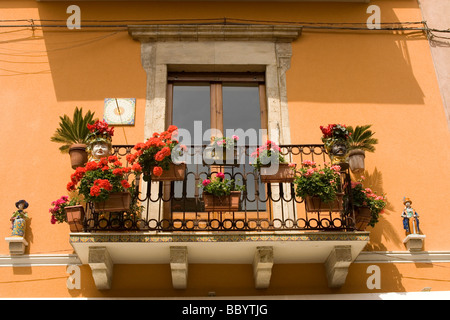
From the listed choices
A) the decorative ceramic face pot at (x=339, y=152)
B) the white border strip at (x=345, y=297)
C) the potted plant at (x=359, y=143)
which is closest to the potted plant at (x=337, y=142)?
the decorative ceramic face pot at (x=339, y=152)

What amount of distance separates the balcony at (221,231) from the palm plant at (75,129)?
0.46m

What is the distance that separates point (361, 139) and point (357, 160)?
33 centimetres

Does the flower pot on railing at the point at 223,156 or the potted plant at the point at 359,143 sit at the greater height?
the potted plant at the point at 359,143

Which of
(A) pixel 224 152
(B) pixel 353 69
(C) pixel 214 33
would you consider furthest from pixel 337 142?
(C) pixel 214 33

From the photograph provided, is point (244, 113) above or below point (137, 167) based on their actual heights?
above

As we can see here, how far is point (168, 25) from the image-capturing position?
8367 mm

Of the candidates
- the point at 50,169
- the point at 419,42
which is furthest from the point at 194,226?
the point at 419,42

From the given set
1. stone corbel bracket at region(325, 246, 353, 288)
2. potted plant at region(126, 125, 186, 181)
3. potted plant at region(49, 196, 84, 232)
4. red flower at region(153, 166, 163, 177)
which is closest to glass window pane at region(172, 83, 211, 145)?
potted plant at region(126, 125, 186, 181)

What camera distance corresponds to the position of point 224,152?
6.93m

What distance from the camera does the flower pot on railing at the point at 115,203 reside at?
6477 mm

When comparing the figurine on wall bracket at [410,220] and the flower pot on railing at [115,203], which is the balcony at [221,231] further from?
the figurine on wall bracket at [410,220]

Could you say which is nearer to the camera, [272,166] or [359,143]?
[272,166]

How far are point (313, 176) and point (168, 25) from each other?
127 inches

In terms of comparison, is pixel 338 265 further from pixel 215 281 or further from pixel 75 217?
pixel 75 217
